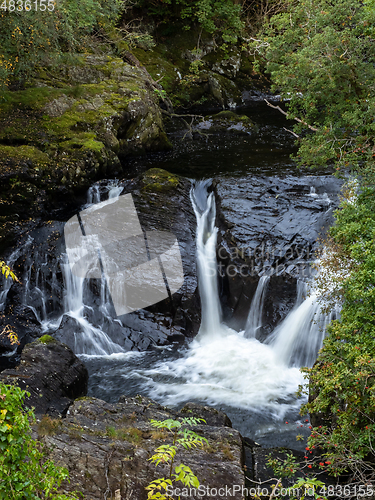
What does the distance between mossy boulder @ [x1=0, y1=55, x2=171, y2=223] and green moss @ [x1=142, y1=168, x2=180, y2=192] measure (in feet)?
6.08

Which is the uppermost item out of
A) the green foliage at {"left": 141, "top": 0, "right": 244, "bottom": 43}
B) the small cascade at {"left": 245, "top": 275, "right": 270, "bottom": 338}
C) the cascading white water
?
the green foliage at {"left": 141, "top": 0, "right": 244, "bottom": 43}

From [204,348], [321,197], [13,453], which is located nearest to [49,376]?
[204,348]

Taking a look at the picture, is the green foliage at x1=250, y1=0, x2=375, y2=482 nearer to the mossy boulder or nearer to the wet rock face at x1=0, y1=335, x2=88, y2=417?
the wet rock face at x1=0, y1=335, x2=88, y2=417

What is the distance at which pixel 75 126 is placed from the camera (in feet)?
46.8

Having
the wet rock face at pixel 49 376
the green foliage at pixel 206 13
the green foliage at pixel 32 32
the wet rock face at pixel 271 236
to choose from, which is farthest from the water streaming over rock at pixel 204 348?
the green foliage at pixel 206 13

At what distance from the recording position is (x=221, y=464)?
5.09 metres

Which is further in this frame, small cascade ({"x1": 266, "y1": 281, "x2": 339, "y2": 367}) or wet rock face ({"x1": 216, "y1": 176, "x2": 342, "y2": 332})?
wet rock face ({"x1": 216, "y1": 176, "x2": 342, "y2": 332})

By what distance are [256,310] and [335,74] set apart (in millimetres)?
6549

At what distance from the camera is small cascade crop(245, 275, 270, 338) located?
34.8 feet

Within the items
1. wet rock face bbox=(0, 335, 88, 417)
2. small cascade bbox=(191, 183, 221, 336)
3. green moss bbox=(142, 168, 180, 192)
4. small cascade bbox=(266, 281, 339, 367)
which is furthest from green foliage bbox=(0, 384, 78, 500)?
green moss bbox=(142, 168, 180, 192)

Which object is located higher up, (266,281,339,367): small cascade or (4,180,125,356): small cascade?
(4,180,125,356): small cascade

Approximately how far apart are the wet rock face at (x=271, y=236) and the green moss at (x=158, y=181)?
5.88 feet

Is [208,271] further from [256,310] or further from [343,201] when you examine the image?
[343,201]

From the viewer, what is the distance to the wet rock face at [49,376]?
693cm
